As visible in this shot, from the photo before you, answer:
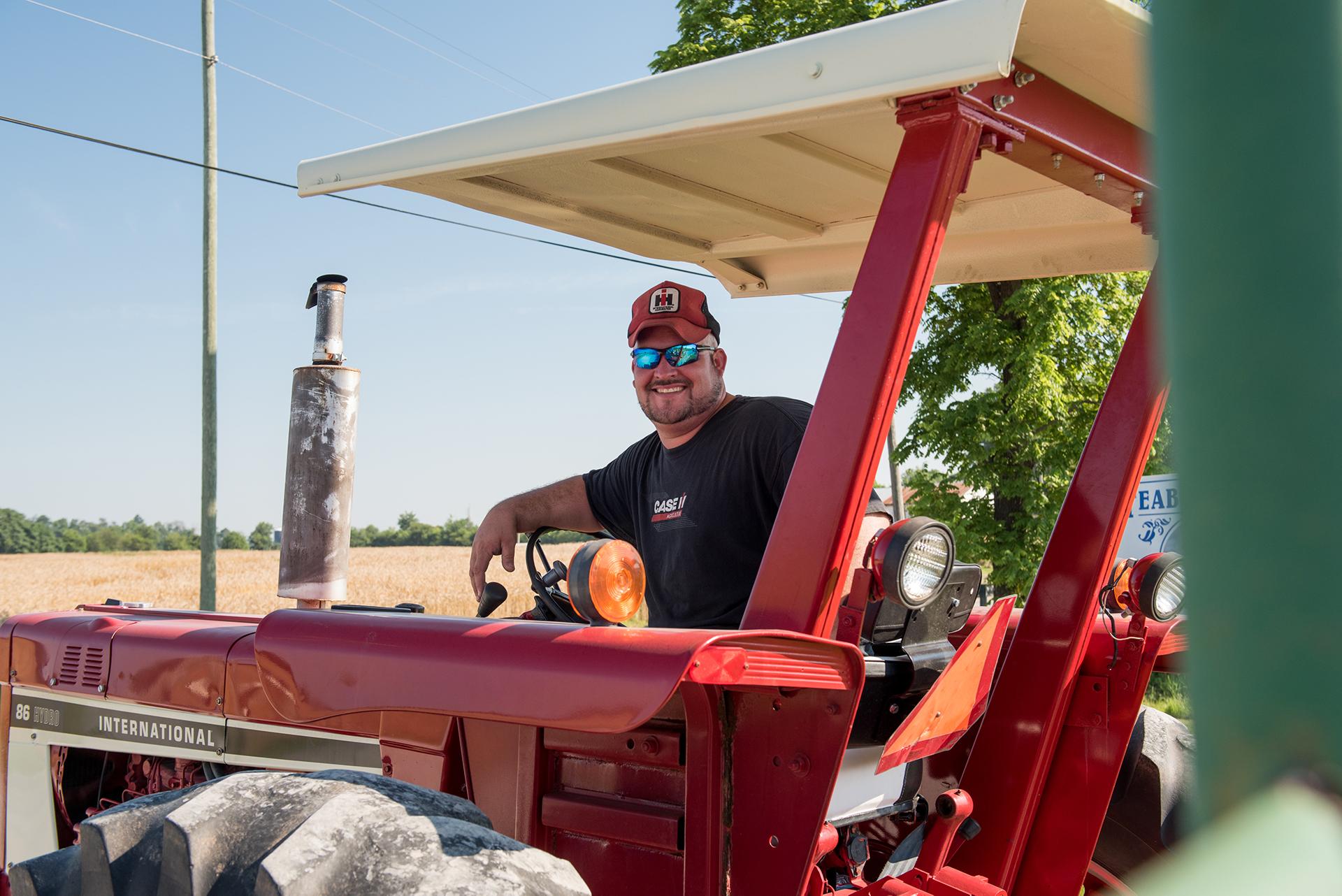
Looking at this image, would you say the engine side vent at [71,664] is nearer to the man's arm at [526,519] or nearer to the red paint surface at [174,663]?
the red paint surface at [174,663]

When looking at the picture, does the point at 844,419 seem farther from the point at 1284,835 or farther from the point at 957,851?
the point at 1284,835

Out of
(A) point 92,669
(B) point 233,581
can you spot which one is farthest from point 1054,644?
(B) point 233,581

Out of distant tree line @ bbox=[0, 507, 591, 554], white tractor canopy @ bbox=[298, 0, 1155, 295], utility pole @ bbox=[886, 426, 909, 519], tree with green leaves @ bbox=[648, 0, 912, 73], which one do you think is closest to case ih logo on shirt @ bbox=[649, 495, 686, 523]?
white tractor canopy @ bbox=[298, 0, 1155, 295]

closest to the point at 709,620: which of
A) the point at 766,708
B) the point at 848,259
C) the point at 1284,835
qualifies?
the point at 766,708

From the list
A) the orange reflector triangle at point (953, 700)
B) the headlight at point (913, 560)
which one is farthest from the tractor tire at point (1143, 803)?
the headlight at point (913, 560)

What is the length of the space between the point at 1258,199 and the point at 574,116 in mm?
1750

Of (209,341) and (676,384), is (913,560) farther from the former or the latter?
(209,341)

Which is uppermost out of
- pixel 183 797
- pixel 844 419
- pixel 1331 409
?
pixel 844 419

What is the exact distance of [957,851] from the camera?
2307 millimetres

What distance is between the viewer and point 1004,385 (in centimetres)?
1123

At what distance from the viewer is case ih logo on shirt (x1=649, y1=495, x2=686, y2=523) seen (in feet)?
9.33

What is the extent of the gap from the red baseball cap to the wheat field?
965 centimetres

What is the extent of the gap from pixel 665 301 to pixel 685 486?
22.2 inches

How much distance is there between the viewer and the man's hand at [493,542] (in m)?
3.11
